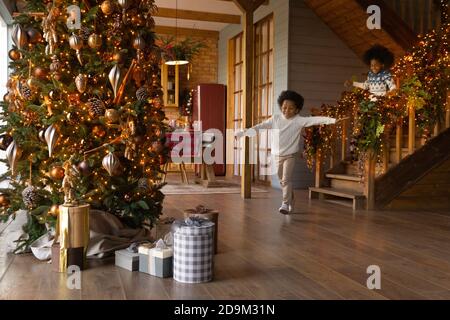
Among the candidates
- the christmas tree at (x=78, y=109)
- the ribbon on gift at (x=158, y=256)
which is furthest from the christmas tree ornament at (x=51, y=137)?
the ribbon on gift at (x=158, y=256)

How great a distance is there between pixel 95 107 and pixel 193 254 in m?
1.28

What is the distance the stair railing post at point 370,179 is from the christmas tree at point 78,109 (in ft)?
9.26

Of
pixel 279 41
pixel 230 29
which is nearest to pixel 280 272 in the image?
pixel 279 41

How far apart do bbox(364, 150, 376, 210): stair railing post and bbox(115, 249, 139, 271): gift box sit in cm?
324

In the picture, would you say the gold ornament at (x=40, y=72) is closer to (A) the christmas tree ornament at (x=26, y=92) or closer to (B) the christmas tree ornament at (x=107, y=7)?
(A) the christmas tree ornament at (x=26, y=92)

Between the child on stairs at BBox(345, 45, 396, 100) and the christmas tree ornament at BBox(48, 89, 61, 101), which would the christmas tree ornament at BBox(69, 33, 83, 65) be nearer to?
the christmas tree ornament at BBox(48, 89, 61, 101)

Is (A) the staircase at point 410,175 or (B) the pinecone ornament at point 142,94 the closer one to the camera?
(B) the pinecone ornament at point 142,94

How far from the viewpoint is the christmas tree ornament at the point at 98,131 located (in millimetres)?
3174

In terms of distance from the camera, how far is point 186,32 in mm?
9953

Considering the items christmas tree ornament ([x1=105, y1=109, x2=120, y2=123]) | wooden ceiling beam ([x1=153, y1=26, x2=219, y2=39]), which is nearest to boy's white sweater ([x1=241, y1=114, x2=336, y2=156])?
christmas tree ornament ([x1=105, y1=109, x2=120, y2=123])

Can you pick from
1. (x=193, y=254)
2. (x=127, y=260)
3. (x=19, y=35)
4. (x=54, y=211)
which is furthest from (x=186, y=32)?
(x=193, y=254)

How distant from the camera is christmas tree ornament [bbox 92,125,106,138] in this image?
3.17 m

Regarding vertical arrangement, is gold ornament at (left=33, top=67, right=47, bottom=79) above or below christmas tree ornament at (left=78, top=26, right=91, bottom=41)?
below
